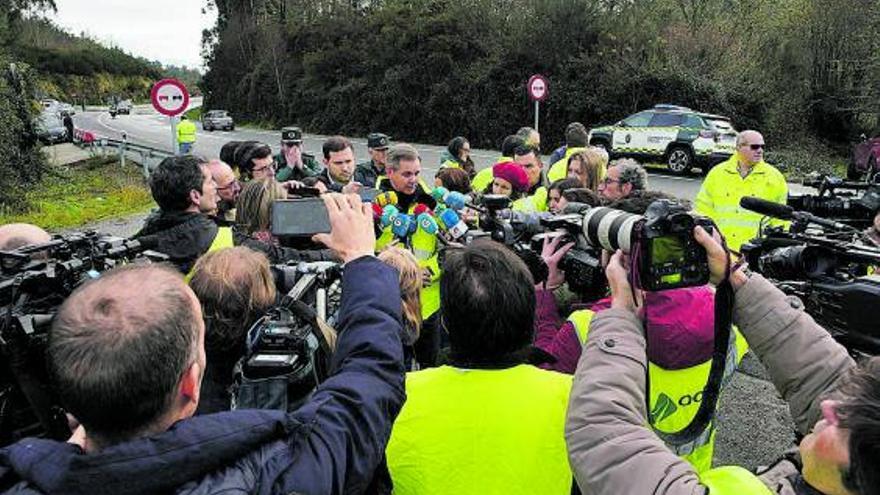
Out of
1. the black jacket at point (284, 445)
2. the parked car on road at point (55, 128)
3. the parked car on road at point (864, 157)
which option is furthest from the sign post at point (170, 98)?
the parked car on road at point (55, 128)

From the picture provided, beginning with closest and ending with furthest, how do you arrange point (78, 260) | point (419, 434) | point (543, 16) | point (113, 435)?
1. point (113, 435)
2. point (419, 434)
3. point (78, 260)
4. point (543, 16)

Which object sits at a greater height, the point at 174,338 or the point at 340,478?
the point at 174,338

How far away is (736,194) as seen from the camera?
6.15m

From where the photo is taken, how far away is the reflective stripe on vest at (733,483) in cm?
123

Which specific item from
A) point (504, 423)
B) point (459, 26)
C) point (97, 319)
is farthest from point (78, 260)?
point (459, 26)

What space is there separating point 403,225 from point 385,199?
0.42m

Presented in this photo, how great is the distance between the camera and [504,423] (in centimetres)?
171

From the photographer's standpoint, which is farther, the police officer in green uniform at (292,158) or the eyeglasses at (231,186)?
the police officer in green uniform at (292,158)

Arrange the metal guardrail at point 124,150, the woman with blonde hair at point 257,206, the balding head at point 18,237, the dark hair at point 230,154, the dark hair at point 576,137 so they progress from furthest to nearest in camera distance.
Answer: the metal guardrail at point 124,150 < the dark hair at point 576,137 < the dark hair at point 230,154 < the woman with blonde hair at point 257,206 < the balding head at point 18,237

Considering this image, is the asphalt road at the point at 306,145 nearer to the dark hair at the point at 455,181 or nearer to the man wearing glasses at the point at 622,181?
the dark hair at the point at 455,181

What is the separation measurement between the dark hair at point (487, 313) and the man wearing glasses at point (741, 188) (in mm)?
4699

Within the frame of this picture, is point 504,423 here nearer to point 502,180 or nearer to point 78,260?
point 78,260

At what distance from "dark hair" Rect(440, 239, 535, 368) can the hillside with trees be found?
2095 cm

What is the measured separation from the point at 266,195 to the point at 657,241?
2650 mm
